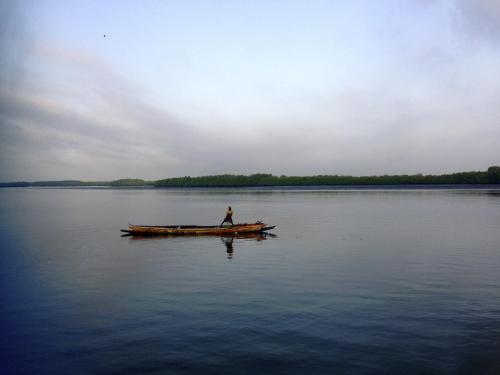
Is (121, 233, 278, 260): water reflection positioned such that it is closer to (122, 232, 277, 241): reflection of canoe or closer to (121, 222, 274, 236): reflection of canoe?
(122, 232, 277, 241): reflection of canoe

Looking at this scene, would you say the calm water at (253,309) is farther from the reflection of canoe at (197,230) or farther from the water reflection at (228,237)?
the reflection of canoe at (197,230)

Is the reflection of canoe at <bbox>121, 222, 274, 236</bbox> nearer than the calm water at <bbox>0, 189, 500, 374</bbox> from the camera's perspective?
No

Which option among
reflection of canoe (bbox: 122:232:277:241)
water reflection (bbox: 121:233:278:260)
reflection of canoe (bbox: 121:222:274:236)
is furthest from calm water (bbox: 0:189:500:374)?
reflection of canoe (bbox: 121:222:274:236)

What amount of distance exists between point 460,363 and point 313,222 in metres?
40.1

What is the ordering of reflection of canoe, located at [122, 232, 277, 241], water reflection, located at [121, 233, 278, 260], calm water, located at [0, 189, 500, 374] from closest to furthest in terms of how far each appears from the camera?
calm water, located at [0, 189, 500, 374] → water reflection, located at [121, 233, 278, 260] → reflection of canoe, located at [122, 232, 277, 241]

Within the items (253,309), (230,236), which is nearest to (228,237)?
(230,236)

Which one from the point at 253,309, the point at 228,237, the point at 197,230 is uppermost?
the point at 197,230

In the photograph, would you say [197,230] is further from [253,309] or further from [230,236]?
[253,309]

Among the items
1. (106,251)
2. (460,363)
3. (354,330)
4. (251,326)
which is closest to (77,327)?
(251,326)

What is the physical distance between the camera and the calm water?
12438 mm

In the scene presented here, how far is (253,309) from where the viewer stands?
1706cm

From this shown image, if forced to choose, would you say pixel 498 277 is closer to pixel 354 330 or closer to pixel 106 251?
pixel 354 330

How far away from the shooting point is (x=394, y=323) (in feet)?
49.7

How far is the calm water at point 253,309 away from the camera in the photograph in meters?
12.4
